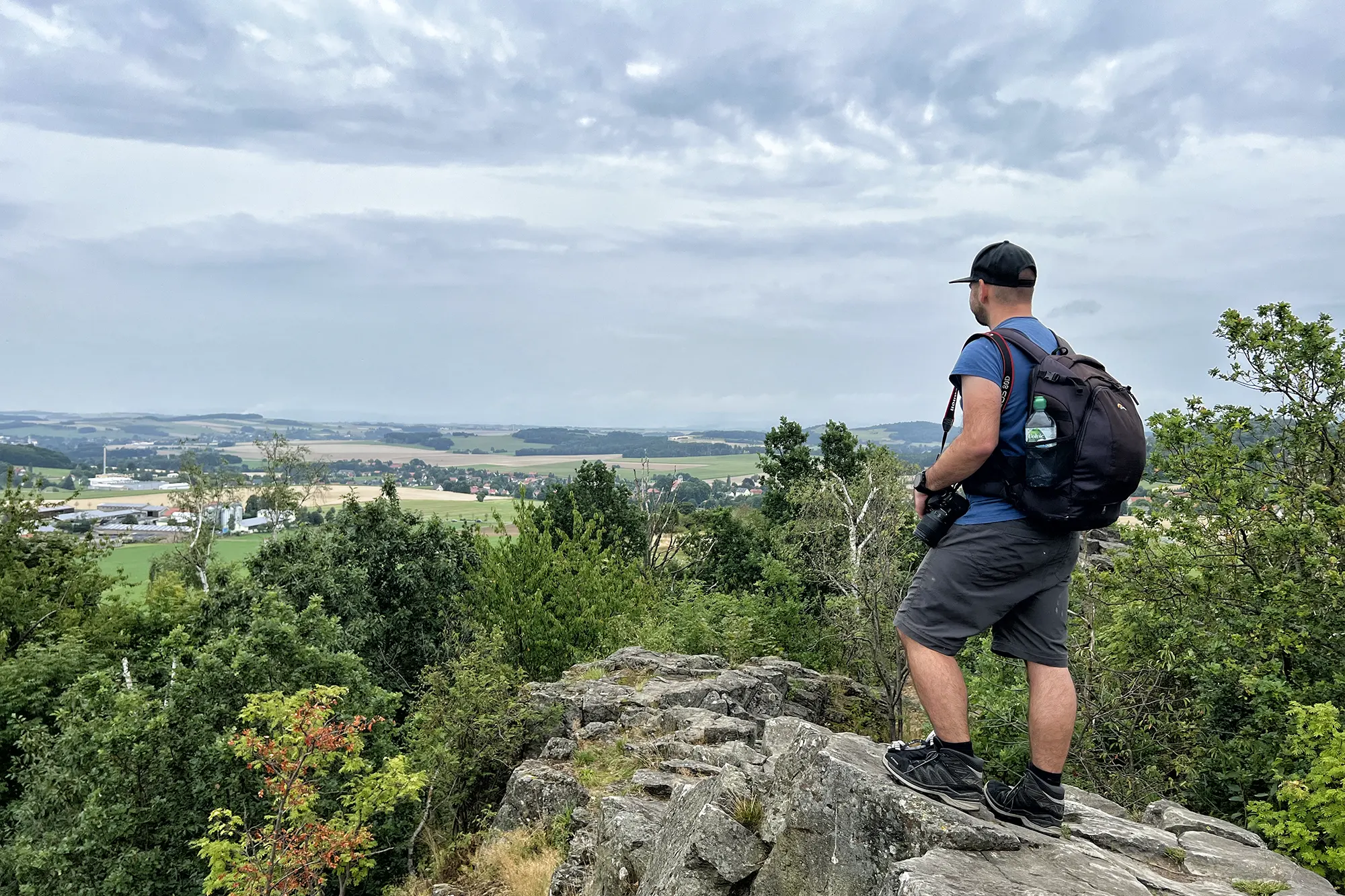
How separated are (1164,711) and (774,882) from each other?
8.39 meters

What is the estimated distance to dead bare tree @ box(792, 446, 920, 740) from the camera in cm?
1956

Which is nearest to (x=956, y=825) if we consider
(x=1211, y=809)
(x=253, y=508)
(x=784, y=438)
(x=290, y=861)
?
(x=1211, y=809)

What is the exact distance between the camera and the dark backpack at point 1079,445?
12.9 feet

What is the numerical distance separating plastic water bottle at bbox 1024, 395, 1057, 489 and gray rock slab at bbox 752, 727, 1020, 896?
1.95 meters

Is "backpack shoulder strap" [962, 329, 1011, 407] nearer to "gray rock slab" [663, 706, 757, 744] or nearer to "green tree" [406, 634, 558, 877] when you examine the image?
"gray rock slab" [663, 706, 757, 744]

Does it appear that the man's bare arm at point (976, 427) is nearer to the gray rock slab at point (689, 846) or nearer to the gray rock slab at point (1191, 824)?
the gray rock slab at point (689, 846)

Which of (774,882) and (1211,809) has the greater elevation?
(774,882)

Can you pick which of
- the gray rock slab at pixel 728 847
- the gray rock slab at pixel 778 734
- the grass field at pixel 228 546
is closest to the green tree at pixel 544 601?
the gray rock slab at pixel 778 734

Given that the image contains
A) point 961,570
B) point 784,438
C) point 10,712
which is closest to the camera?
point 961,570

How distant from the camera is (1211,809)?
947cm

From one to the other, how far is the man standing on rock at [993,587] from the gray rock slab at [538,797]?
7052mm

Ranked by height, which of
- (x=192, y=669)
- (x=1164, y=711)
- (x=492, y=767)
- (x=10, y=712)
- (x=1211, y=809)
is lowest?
(x=10, y=712)

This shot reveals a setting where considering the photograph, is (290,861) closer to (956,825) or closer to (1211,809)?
(956,825)

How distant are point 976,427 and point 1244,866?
11.6ft
